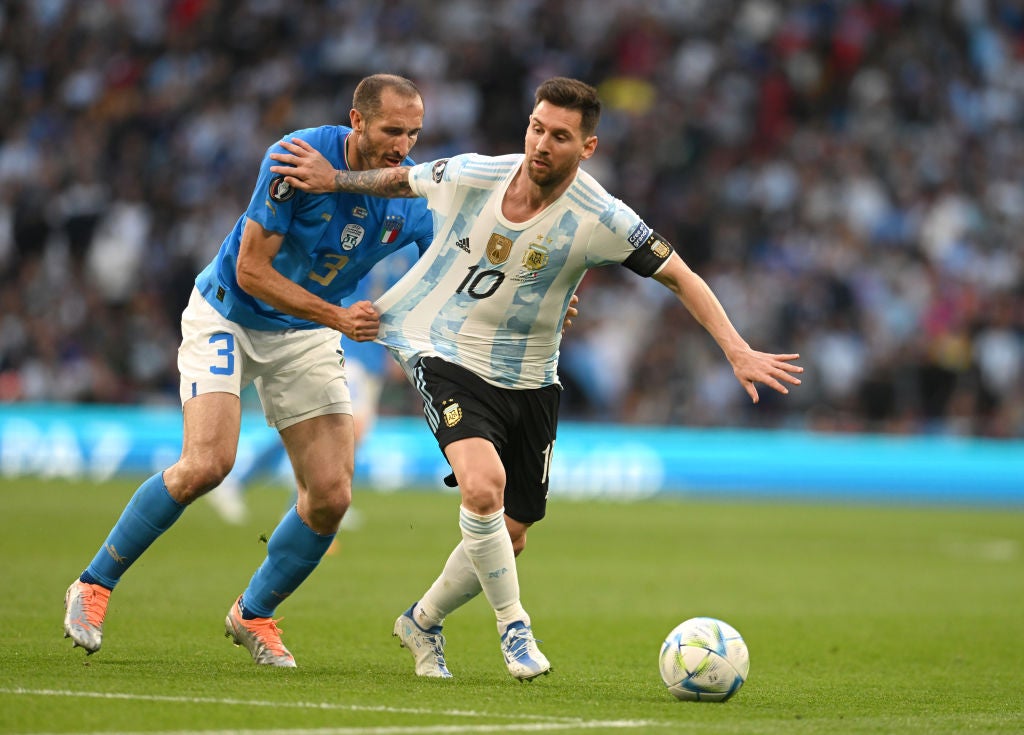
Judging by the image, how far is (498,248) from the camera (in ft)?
22.0

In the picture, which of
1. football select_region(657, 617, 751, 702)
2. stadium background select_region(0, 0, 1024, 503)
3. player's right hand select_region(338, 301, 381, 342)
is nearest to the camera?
football select_region(657, 617, 751, 702)

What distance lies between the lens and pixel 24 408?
1898 cm

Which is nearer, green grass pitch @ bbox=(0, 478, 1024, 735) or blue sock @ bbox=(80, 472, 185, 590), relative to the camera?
green grass pitch @ bbox=(0, 478, 1024, 735)

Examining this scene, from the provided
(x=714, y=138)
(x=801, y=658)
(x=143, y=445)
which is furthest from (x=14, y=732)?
(x=714, y=138)

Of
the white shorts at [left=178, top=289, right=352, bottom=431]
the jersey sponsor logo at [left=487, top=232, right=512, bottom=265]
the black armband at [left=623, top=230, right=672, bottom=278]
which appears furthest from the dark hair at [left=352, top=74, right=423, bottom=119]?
the black armband at [left=623, top=230, right=672, bottom=278]

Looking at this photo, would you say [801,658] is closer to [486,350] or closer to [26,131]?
[486,350]

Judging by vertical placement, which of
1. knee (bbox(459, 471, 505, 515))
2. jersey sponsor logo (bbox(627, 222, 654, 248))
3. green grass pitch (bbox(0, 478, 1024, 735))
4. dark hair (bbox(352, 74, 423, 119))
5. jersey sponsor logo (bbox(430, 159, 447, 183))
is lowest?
green grass pitch (bbox(0, 478, 1024, 735))

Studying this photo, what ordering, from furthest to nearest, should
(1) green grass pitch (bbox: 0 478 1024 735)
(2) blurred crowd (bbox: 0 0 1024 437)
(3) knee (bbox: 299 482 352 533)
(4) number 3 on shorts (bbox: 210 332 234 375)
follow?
(2) blurred crowd (bbox: 0 0 1024 437) → (3) knee (bbox: 299 482 352 533) → (4) number 3 on shorts (bbox: 210 332 234 375) → (1) green grass pitch (bbox: 0 478 1024 735)

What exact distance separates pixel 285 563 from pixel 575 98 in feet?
8.56

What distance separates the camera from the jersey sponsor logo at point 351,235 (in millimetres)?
7164

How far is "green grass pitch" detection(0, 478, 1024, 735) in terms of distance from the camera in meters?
5.71

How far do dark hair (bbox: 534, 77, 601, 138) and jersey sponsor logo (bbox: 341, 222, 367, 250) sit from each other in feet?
3.61

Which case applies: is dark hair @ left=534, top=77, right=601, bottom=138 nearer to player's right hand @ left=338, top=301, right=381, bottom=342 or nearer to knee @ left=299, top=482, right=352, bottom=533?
player's right hand @ left=338, top=301, right=381, bottom=342

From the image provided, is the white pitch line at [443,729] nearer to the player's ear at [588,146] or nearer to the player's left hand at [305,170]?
the player's ear at [588,146]
